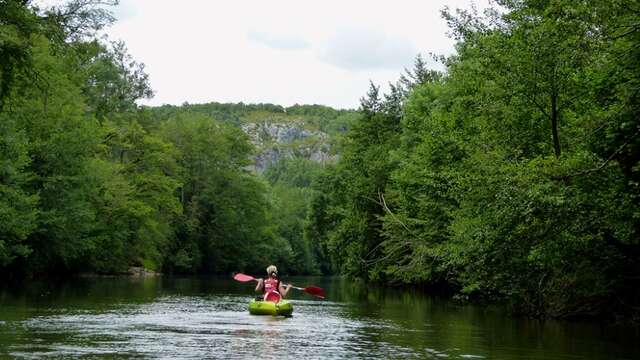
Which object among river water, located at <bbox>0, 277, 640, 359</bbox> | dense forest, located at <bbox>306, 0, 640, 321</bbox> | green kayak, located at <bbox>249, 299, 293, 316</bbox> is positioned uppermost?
dense forest, located at <bbox>306, 0, 640, 321</bbox>

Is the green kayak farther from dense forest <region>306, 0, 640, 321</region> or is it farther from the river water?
dense forest <region>306, 0, 640, 321</region>

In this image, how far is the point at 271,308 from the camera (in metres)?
27.0

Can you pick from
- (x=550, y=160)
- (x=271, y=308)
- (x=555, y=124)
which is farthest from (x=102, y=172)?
(x=550, y=160)

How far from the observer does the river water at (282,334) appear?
17328 millimetres

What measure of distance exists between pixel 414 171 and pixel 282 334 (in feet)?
80.3

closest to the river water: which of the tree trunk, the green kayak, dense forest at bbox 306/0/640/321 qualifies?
the green kayak

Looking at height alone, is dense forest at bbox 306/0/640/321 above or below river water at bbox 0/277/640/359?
above

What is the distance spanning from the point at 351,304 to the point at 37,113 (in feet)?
76.0

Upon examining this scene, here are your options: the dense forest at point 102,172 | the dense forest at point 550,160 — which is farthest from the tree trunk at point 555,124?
the dense forest at point 102,172

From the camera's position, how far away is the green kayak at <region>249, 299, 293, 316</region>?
26984 millimetres

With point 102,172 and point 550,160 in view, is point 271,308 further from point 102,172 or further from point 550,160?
point 102,172

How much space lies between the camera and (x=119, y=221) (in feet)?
207

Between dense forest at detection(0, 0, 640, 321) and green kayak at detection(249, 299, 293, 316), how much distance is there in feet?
18.1

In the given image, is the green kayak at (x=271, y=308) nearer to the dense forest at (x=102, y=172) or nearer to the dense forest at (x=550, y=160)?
the dense forest at (x=550, y=160)
